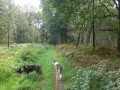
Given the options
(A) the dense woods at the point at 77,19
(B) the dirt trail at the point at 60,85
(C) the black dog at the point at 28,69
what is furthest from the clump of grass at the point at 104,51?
(C) the black dog at the point at 28,69

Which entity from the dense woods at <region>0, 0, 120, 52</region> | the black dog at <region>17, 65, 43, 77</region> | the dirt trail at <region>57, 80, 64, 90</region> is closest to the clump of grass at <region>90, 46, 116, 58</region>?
the dense woods at <region>0, 0, 120, 52</region>

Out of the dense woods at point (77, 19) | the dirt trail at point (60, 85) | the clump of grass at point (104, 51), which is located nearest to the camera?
the dirt trail at point (60, 85)

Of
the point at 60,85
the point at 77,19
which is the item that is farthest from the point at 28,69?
the point at 77,19

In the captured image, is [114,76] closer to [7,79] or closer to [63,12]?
[7,79]

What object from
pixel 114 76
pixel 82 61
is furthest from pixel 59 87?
pixel 82 61

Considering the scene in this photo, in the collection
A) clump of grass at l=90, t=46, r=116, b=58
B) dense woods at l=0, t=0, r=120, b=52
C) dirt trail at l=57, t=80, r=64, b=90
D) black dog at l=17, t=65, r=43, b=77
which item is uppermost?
dense woods at l=0, t=0, r=120, b=52

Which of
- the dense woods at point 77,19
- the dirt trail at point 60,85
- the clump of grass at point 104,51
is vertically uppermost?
the dense woods at point 77,19

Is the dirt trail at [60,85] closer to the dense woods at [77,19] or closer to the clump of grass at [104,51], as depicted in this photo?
the clump of grass at [104,51]

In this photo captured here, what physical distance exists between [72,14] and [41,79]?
6.30m

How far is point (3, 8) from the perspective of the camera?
63.5 ft

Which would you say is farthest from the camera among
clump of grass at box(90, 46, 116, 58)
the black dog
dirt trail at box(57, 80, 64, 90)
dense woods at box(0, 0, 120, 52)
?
clump of grass at box(90, 46, 116, 58)

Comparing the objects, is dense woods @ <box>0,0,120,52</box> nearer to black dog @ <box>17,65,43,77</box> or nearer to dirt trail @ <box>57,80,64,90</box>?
black dog @ <box>17,65,43,77</box>

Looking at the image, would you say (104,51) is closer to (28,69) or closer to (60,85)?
(60,85)

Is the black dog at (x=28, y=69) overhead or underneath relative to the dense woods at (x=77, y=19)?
underneath
